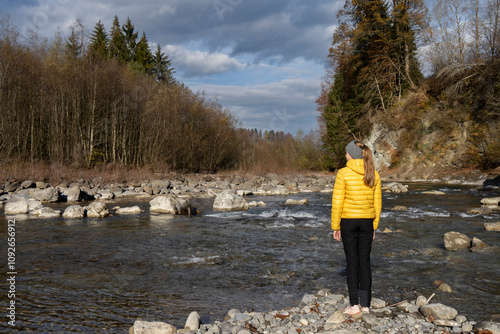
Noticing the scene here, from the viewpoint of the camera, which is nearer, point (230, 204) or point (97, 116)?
point (230, 204)

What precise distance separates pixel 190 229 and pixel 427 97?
94.7 feet

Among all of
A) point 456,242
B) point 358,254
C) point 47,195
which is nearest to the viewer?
point 358,254

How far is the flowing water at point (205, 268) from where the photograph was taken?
4.59m

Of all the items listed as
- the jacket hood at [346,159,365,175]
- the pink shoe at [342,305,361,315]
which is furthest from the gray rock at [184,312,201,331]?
the jacket hood at [346,159,365,175]

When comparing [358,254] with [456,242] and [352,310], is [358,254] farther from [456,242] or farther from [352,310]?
[456,242]

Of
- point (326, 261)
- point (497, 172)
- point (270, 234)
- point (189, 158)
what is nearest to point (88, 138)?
point (189, 158)

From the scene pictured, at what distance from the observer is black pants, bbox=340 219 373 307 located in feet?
14.1

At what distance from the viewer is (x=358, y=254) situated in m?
4.41

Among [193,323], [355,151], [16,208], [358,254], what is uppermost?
[355,151]

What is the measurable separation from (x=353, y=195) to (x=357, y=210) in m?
0.18

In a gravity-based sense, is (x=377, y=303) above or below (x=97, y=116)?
below

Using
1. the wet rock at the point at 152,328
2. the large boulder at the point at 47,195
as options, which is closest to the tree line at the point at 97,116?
the large boulder at the point at 47,195

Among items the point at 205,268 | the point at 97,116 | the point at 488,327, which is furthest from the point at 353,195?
the point at 97,116

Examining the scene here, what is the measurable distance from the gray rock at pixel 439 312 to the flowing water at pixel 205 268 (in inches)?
16.1
